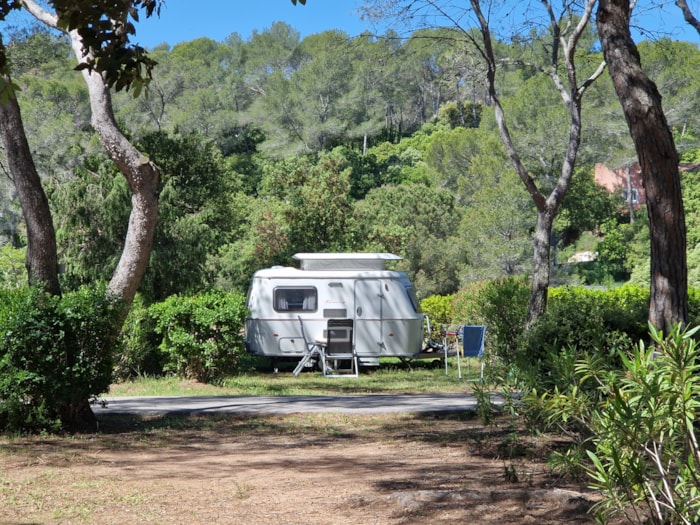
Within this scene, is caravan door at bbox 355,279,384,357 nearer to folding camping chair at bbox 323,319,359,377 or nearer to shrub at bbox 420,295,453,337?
folding camping chair at bbox 323,319,359,377

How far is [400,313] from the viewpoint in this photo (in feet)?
50.7

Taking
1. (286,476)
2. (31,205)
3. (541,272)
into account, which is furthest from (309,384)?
(286,476)

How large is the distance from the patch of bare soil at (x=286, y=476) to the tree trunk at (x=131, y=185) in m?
1.50

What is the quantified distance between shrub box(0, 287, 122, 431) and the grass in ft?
11.8

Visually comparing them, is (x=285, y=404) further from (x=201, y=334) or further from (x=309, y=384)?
(x=309, y=384)

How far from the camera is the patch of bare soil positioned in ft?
14.8

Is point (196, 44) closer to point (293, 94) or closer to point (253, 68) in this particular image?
point (253, 68)

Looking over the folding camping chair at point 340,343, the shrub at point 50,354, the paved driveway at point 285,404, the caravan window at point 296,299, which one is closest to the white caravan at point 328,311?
the caravan window at point 296,299

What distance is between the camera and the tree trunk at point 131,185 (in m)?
8.62

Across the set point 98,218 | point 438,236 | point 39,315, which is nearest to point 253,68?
point 438,236

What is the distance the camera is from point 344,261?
15.8 m

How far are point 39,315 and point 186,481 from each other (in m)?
2.35

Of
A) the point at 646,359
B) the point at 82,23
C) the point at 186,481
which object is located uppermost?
the point at 82,23

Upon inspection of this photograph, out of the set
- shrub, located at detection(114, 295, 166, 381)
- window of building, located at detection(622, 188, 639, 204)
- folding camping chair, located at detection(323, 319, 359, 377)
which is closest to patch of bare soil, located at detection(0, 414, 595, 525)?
shrub, located at detection(114, 295, 166, 381)
